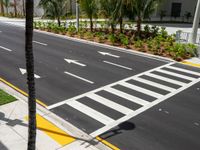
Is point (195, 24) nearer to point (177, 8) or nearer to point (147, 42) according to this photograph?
point (147, 42)

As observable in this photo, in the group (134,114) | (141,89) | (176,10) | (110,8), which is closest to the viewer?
(134,114)

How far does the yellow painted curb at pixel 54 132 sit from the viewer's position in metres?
8.44

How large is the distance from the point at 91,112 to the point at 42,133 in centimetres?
253

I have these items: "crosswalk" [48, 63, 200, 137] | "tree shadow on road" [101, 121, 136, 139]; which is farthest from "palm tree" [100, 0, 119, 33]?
"tree shadow on road" [101, 121, 136, 139]

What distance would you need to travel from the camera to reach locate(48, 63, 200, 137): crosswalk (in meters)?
10.4

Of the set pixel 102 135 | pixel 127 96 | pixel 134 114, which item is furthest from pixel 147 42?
pixel 102 135

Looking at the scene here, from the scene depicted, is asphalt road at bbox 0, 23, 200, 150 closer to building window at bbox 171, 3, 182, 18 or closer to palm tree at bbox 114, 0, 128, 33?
palm tree at bbox 114, 0, 128, 33

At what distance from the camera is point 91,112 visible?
10609 millimetres

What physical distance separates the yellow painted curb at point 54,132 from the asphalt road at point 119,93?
2.60 feet

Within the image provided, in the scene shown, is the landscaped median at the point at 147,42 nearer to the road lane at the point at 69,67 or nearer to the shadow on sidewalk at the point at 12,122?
the road lane at the point at 69,67

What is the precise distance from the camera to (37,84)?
13.6m

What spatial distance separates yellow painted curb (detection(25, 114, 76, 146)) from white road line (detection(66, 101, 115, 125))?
169cm

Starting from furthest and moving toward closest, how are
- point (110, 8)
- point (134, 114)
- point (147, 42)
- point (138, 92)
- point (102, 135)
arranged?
point (110, 8), point (147, 42), point (138, 92), point (134, 114), point (102, 135)

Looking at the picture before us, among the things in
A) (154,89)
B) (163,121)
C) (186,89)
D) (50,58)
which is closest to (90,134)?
(163,121)
